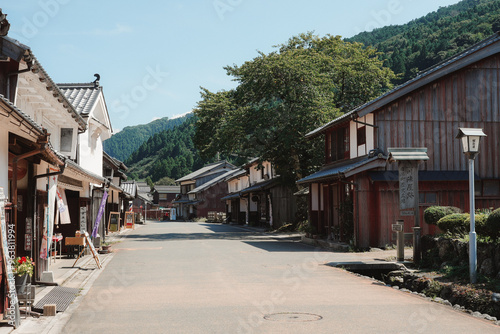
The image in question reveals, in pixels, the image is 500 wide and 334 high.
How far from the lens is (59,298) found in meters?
10.4

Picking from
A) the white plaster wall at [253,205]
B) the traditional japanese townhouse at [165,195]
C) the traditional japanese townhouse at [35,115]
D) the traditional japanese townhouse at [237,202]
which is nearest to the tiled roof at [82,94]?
the traditional japanese townhouse at [35,115]

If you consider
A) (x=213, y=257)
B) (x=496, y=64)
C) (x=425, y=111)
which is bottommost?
(x=213, y=257)

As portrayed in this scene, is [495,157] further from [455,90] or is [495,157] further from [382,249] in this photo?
[382,249]

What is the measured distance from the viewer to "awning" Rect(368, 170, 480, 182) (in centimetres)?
2027

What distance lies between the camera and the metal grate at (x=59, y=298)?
938 centimetres

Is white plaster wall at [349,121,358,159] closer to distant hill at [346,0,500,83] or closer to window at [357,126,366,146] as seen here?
window at [357,126,366,146]

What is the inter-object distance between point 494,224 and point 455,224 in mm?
2728

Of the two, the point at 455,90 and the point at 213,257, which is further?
the point at 455,90

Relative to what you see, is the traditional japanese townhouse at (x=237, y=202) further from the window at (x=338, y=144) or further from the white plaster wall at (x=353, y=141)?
the white plaster wall at (x=353, y=141)

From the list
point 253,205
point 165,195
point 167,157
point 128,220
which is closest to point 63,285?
point 128,220

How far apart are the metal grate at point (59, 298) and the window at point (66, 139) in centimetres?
610

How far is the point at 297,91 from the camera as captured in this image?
102ft

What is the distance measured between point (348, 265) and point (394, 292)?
4080 millimetres

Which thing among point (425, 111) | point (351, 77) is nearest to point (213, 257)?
point (425, 111)
